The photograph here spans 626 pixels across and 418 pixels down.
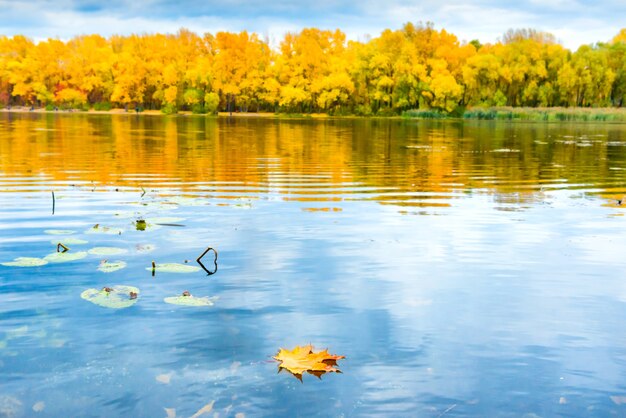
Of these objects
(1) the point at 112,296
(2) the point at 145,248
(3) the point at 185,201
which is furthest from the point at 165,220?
(1) the point at 112,296

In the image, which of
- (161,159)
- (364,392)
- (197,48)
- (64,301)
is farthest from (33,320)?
(197,48)

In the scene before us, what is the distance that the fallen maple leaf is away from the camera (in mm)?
4488

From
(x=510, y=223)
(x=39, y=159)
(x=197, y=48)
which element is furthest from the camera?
(x=197, y=48)

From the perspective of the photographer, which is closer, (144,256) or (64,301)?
(64,301)

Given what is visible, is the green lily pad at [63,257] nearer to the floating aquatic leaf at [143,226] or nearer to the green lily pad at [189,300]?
the floating aquatic leaf at [143,226]

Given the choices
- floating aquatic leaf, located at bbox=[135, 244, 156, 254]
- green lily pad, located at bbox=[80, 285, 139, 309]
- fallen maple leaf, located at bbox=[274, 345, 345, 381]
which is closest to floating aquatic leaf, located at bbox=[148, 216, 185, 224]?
floating aquatic leaf, located at bbox=[135, 244, 156, 254]

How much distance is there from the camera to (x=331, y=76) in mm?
79250

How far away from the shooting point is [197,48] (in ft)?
304

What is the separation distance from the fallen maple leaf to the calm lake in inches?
3.3

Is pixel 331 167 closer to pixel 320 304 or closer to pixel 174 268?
pixel 174 268

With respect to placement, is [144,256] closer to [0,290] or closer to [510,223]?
[0,290]

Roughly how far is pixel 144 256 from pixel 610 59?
83854 millimetres

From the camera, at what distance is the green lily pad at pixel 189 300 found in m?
5.83

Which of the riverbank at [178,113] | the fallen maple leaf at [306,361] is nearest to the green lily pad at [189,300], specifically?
the fallen maple leaf at [306,361]
